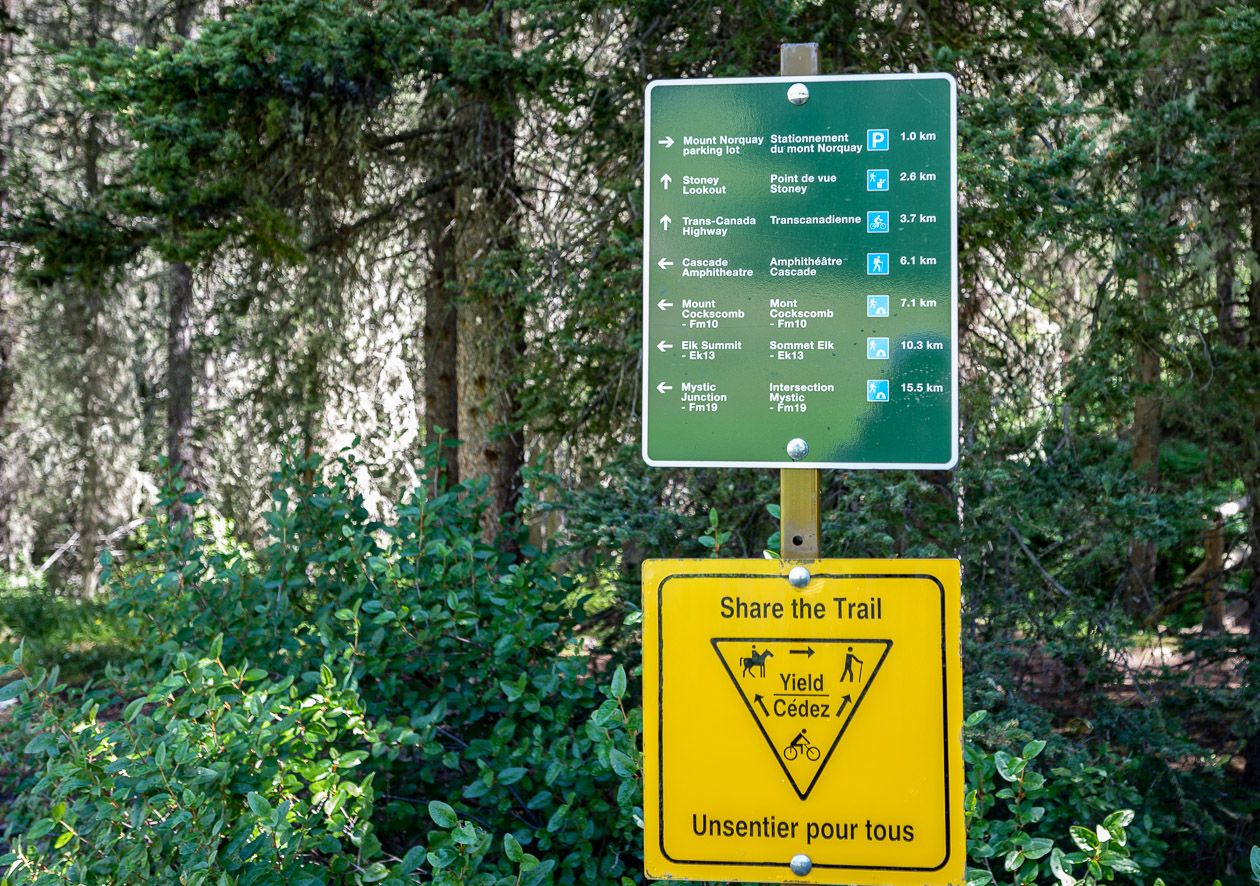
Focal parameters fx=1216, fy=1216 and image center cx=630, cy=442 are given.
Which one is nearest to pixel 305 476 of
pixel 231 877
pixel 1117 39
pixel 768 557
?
pixel 231 877

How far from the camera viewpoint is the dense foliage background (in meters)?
3.30

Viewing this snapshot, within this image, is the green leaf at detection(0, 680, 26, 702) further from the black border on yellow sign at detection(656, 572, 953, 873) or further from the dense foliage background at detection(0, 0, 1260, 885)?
the black border on yellow sign at detection(656, 572, 953, 873)

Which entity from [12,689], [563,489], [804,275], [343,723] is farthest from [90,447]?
[804,275]

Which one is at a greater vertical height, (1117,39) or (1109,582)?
(1117,39)

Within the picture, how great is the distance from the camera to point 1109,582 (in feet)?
21.7

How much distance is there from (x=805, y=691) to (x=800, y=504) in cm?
34

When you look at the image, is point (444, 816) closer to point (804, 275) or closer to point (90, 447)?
point (804, 275)

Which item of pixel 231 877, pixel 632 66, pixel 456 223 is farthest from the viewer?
pixel 456 223

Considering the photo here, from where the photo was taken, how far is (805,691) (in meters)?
2.17

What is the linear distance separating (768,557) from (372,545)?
94.0 inches

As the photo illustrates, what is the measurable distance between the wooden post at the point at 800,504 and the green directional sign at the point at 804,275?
6 centimetres

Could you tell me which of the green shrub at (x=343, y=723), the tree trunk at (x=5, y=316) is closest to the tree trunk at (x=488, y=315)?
the green shrub at (x=343, y=723)

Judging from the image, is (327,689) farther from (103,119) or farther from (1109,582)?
(103,119)

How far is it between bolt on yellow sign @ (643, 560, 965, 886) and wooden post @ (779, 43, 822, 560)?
0.04 meters
